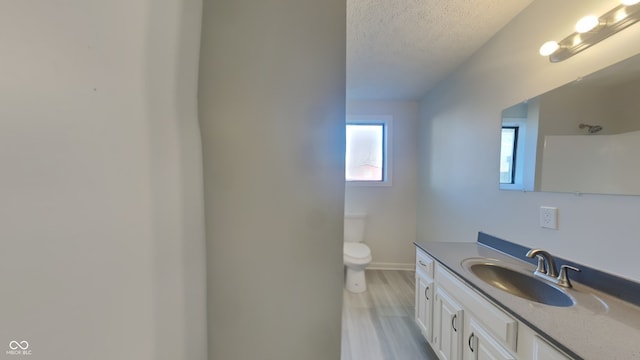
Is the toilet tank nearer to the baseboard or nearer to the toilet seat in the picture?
the toilet seat

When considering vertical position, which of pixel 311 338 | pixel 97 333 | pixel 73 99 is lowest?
pixel 311 338

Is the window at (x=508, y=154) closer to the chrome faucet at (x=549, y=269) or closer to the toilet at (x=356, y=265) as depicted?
the chrome faucet at (x=549, y=269)

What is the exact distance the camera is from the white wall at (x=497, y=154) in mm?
1063

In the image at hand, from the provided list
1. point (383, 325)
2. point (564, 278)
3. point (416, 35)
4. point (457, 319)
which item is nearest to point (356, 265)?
point (383, 325)

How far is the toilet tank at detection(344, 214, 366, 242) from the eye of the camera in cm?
316


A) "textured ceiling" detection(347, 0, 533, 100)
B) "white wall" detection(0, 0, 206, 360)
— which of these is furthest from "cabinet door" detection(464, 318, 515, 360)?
"textured ceiling" detection(347, 0, 533, 100)

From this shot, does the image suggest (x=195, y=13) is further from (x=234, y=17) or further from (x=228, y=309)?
(x=228, y=309)

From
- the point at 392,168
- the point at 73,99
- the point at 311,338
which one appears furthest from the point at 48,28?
the point at 392,168

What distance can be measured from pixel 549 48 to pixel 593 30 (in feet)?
0.67

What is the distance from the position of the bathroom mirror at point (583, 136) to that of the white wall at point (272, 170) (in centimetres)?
132

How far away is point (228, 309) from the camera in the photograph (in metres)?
0.59

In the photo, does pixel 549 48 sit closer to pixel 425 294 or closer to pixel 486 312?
pixel 486 312

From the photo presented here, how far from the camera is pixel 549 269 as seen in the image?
3.95 ft

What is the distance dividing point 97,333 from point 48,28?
0.46 m
